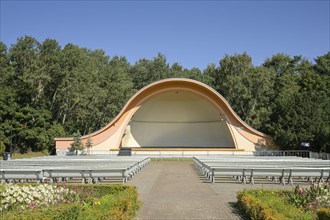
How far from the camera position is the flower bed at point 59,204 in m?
5.41

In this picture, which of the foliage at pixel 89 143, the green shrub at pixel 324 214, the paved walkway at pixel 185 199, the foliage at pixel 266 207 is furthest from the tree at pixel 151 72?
the green shrub at pixel 324 214

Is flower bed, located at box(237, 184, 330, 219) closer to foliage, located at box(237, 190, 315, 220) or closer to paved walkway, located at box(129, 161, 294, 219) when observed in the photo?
foliage, located at box(237, 190, 315, 220)

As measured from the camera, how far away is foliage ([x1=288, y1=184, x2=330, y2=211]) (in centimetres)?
744

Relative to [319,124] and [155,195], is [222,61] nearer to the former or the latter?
[319,124]

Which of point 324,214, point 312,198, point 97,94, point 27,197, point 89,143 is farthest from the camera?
point 97,94

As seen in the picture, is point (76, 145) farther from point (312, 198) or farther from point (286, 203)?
point (312, 198)

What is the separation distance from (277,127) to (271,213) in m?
27.9

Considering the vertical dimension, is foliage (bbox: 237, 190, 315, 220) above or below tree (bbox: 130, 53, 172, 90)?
below

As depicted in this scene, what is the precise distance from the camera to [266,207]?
257 inches

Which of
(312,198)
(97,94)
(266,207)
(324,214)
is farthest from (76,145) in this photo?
(324,214)

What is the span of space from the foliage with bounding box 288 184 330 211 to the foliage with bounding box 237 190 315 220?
12.9 inches

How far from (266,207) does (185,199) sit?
3538 millimetres

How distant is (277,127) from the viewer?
107ft

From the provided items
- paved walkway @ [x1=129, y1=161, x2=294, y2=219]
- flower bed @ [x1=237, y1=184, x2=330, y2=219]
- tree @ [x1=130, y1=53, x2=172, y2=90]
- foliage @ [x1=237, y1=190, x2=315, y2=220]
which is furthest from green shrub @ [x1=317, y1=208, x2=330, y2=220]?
tree @ [x1=130, y1=53, x2=172, y2=90]
